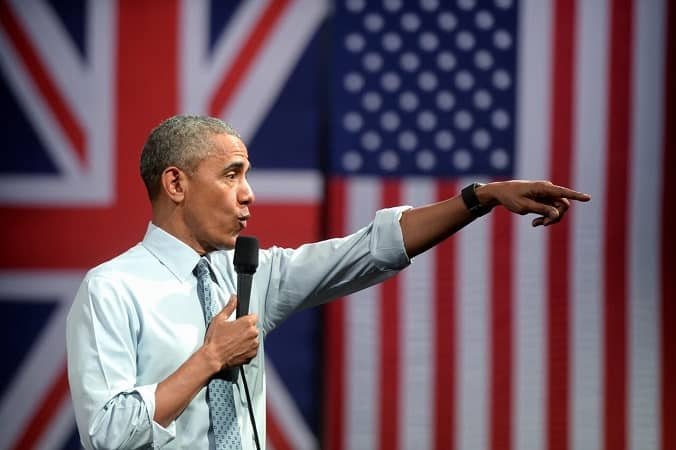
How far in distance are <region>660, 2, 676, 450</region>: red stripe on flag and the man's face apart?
71.6 inches

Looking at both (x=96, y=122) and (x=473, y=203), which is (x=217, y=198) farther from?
(x=96, y=122)

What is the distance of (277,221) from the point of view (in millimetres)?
3084

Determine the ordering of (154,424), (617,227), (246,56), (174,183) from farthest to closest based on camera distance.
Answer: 1. (246,56)
2. (617,227)
3. (174,183)
4. (154,424)

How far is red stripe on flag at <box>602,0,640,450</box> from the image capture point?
2.94 m

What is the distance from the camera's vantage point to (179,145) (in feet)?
5.14

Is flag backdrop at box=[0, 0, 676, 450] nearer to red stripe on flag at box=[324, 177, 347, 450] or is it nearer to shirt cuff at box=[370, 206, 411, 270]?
red stripe on flag at box=[324, 177, 347, 450]

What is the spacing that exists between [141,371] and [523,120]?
1880 mm

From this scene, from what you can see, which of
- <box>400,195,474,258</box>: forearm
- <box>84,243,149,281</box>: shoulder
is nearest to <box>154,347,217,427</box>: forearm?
<box>84,243,149,281</box>: shoulder

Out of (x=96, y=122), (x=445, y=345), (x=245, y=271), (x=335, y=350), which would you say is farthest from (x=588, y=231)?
(x=245, y=271)

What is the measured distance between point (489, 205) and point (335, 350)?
5.17ft

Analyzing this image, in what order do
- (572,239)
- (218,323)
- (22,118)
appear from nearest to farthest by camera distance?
(218,323)
(572,239)
(22,118)

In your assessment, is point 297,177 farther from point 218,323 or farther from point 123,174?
point 218,323

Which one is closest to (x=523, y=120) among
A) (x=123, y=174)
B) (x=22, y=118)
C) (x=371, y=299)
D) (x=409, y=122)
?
(x=409, y=122)

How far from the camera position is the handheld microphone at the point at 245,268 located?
1439 millimetres
